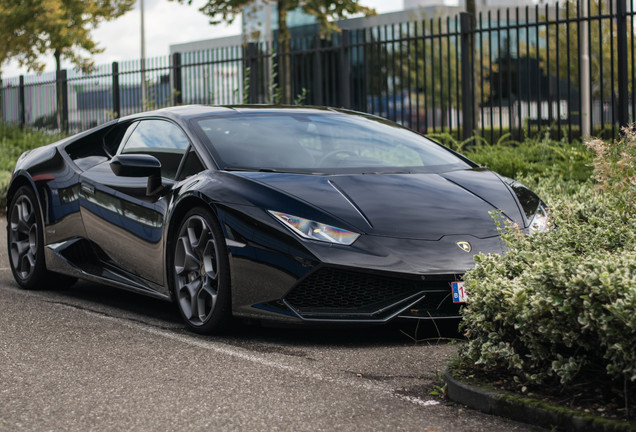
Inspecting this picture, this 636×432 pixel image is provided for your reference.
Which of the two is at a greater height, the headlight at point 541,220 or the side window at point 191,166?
the side window at point 191,166

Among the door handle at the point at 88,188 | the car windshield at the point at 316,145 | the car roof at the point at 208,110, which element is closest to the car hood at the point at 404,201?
the car windshield at the point at 316,145

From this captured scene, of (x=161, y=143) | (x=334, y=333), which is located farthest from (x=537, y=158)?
(x=334, y=333)

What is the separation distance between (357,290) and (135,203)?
72.0 inches

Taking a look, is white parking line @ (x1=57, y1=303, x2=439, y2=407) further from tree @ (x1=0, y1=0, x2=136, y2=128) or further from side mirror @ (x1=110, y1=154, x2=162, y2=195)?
tree @ (x1=0, y1=0, x2=136, y2=128)

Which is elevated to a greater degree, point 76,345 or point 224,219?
point 224,219

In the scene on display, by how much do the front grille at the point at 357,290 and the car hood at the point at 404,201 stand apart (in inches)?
10.3

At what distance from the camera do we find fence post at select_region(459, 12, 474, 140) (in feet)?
39.9

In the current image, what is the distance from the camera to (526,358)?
3.93 meters

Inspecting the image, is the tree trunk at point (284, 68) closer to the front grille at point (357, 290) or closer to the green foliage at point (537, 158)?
the green foliage at point (537, 158)

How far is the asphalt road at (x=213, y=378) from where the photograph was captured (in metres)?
3.74

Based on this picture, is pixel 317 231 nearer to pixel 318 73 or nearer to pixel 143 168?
pixel 143 168

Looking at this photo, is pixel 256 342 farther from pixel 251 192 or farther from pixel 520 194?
pixel 520 194

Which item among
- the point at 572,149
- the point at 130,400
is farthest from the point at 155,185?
the point at 572,149

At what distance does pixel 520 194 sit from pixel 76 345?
267cm
